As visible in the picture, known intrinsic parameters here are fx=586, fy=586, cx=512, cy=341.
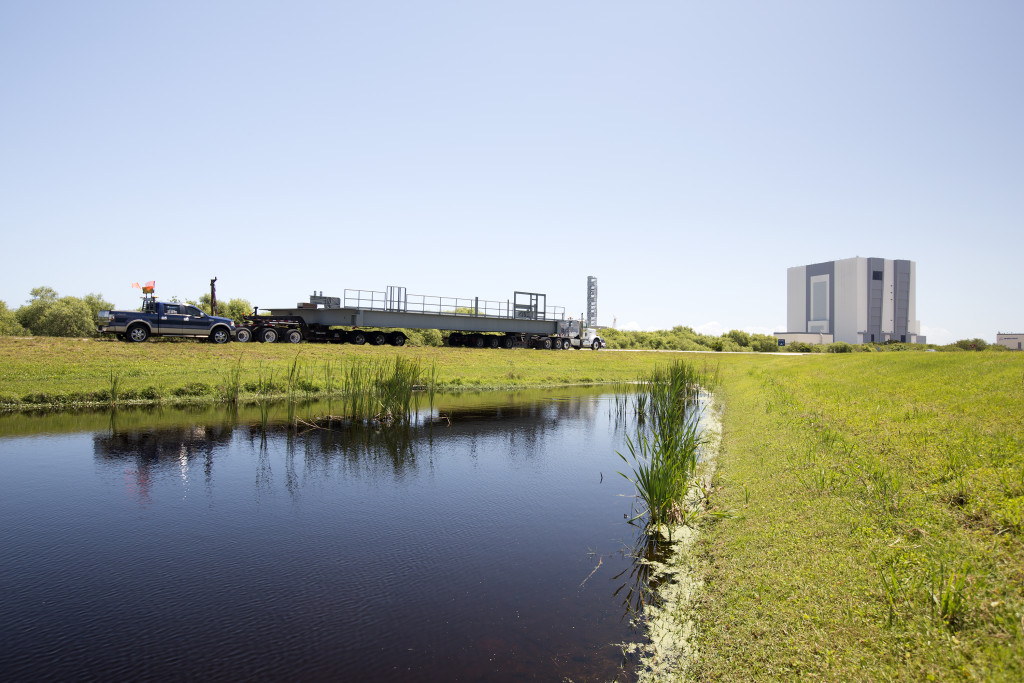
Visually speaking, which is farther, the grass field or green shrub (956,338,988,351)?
green shrub (956,338,988,351)

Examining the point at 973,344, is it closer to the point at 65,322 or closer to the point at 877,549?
the point at 877,549

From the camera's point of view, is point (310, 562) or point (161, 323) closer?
point (310, 562)

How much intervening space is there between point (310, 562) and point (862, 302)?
346 ft

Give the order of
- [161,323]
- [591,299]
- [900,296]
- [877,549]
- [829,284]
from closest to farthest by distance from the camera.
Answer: [877,549] → [161,323] → [591,299] → [900,296] → [829,284]

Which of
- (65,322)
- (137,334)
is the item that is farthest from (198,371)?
(65,322)

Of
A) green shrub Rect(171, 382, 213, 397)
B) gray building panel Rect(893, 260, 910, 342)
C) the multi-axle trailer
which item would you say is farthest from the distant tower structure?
gray building panel Rect(893, 260, 910, 342)

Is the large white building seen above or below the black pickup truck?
above

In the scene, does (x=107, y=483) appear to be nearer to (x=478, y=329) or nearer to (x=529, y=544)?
(x=529, y=544)

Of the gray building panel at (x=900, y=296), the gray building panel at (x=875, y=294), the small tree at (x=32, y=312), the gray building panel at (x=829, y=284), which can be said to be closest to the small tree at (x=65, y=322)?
the small tree at (x=32, y=312)

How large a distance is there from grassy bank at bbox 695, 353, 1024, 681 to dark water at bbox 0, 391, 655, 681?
1069 millimetres

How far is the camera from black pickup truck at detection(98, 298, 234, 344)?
2478 centimetres

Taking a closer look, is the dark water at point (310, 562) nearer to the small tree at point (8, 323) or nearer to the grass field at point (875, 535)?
the grass field at point (875, 535)

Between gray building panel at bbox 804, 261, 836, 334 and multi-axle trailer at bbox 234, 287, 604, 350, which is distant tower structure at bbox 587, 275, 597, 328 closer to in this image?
multi-axle trailer at bbox 234, 287, 604, 350

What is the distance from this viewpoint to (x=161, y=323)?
83.8ft
